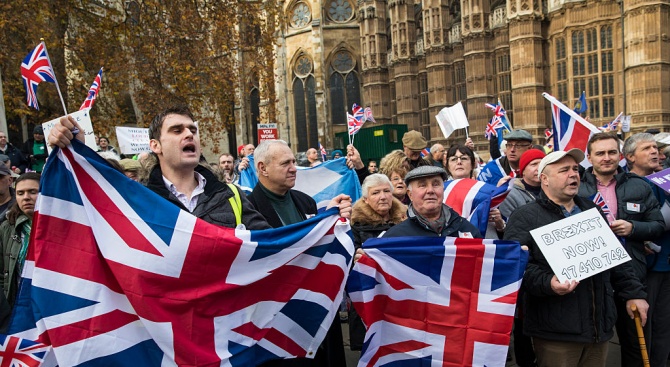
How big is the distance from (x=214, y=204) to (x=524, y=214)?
1.93m

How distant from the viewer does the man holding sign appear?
136 inches

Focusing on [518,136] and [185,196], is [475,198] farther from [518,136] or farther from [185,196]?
[185,196]

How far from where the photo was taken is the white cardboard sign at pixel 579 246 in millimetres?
3400

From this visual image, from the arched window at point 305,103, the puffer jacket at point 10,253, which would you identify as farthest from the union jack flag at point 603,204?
the arched window at point 305,103

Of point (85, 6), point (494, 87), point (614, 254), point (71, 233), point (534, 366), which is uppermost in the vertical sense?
point (85, 6)

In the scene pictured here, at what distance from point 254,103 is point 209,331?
43.6 meters

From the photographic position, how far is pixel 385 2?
38.6m

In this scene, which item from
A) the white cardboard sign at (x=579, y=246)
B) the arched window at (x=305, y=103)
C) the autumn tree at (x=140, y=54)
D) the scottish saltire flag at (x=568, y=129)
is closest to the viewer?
the white cardboard sign at (x=579, y=246)

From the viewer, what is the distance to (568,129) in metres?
6.00

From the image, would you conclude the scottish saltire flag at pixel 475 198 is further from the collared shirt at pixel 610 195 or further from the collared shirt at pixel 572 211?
the collared shirt at pixel 572 211

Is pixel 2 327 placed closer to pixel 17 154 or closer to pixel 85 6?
pixel 17 154

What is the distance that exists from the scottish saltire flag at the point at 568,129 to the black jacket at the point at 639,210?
142cm

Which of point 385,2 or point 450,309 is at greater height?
point 385,2

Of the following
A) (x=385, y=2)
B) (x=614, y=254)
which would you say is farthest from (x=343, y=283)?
(x=385, y=2)
